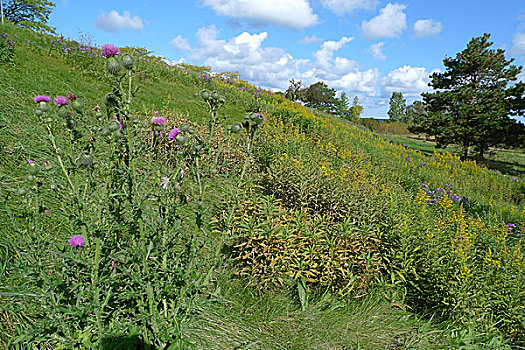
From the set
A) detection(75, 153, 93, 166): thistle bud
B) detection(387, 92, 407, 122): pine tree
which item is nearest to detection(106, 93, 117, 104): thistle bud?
detection(75, 153, 93, 166): thistle bud

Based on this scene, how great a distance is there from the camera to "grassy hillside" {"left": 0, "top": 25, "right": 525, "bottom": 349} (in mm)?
1576

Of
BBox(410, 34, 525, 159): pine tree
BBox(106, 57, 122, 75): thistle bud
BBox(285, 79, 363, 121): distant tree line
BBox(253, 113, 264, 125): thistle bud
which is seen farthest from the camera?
BBox(285, 79, 363, 121): distant tree line

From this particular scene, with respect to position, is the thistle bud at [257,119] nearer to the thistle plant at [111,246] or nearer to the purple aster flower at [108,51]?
the thistle plant at [111,246]

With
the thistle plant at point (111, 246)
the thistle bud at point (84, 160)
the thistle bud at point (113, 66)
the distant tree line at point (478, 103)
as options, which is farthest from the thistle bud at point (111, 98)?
the distant tree line at point (478, 103)

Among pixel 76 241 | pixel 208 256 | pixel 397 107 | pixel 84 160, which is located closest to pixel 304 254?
pixel 208 256

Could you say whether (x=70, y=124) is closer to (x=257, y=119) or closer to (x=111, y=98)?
(x=111, y=98)

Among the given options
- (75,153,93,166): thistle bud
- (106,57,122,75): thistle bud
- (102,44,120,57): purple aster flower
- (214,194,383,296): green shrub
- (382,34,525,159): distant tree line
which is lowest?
(214,194,383,296): green shrub

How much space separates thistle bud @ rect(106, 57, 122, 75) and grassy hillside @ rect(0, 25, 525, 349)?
0.04 meters

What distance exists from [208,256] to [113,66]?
1799 millimetres

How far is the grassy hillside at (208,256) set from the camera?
1.58m

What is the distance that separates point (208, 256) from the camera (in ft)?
8.91

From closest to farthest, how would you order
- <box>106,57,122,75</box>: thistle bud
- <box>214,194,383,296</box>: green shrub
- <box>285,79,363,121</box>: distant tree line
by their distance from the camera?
1. <box>106,57,122,75</box>: thistle bud
2. <box>214,194,383,296</box>: green shrub
3. <box>285,79,363,121</box>: distant tree line

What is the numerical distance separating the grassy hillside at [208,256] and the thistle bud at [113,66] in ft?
0.13

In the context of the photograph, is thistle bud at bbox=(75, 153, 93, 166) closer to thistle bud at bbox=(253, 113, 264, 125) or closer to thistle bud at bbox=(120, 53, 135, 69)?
thistle bud at bbox=(120, 53, 135, 69)
